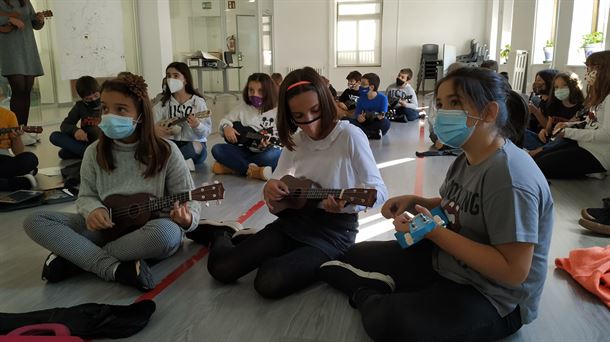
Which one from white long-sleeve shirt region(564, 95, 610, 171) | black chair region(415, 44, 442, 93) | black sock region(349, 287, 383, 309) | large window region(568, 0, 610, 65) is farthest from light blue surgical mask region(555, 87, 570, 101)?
black chair region(415, 44, 442, 93)

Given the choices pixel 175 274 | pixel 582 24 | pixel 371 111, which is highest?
pixel 582 24

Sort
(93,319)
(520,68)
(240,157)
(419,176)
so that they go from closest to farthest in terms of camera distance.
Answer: (93,319) → (419,176) → (240,157) → (520,68)

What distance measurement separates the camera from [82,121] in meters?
4.88

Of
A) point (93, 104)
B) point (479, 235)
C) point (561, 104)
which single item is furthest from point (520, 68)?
point (479, 235)

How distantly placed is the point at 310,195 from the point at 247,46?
1093cm

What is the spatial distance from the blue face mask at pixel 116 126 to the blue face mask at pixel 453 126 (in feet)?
4.85

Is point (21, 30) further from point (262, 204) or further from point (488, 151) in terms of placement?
point (488, 151)

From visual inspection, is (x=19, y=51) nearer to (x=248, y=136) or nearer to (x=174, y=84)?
(x=174, y=84)

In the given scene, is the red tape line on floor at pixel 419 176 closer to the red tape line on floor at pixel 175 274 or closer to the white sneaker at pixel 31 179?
the red tape line on floor at pixel 175 274

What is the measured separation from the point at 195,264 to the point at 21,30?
4.30m

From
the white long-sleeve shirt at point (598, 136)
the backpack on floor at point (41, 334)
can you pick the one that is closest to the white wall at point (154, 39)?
the white long-sleeve shirt at point (598, 136)

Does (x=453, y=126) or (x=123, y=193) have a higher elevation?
(x=453, y=126)

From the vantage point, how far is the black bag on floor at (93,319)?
184 centimetres

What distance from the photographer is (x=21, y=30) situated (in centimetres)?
539
